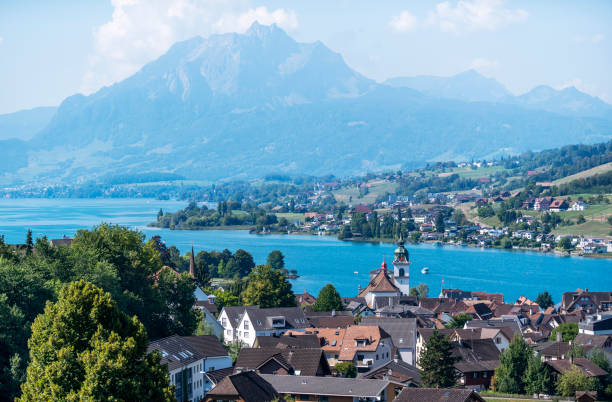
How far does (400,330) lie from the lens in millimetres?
32312

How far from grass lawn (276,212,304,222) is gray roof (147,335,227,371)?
115 metres

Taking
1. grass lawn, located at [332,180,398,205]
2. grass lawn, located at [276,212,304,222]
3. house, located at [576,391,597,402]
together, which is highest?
grass lawn, located at [332,180,398,205]

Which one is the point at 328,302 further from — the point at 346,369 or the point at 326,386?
the point at 326,386

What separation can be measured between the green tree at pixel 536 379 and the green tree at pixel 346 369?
5.50m

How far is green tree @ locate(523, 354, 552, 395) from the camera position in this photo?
26.6 metres

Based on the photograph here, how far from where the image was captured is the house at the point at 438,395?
1977 centimetres

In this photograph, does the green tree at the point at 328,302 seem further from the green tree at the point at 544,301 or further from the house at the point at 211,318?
the green tree at the point at 544,301

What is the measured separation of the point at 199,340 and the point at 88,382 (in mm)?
10815

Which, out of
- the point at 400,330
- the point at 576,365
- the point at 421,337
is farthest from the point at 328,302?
the point at 576,365

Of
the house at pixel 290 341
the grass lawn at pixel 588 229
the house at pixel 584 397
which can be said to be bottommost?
the house at pixel 584 397

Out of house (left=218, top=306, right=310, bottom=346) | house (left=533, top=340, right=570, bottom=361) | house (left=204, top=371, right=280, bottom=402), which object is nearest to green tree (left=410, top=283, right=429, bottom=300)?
house (left=218, top=306, right=310, bottom=346)

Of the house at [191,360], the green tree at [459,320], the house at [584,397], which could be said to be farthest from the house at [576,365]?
the green tree at [459,320]

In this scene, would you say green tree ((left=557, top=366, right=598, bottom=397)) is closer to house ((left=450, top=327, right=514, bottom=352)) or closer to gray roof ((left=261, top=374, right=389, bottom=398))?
house ((left=450, top=327, right=514, bottom=352))

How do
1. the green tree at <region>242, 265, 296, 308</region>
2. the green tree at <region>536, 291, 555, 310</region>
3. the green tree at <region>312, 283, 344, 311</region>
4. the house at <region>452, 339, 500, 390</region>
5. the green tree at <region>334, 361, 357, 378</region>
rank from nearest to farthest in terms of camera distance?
the green tree at <region>334, 361, 357, 378</region> < the house at <region>452, 339, 500, 390</region> < the green tree at <region>242, 265, 296, 308</region> < the green tree at <region>312, 283, 344, 311</region> < the green tree at <region>536, 291, 555, 310</region>
